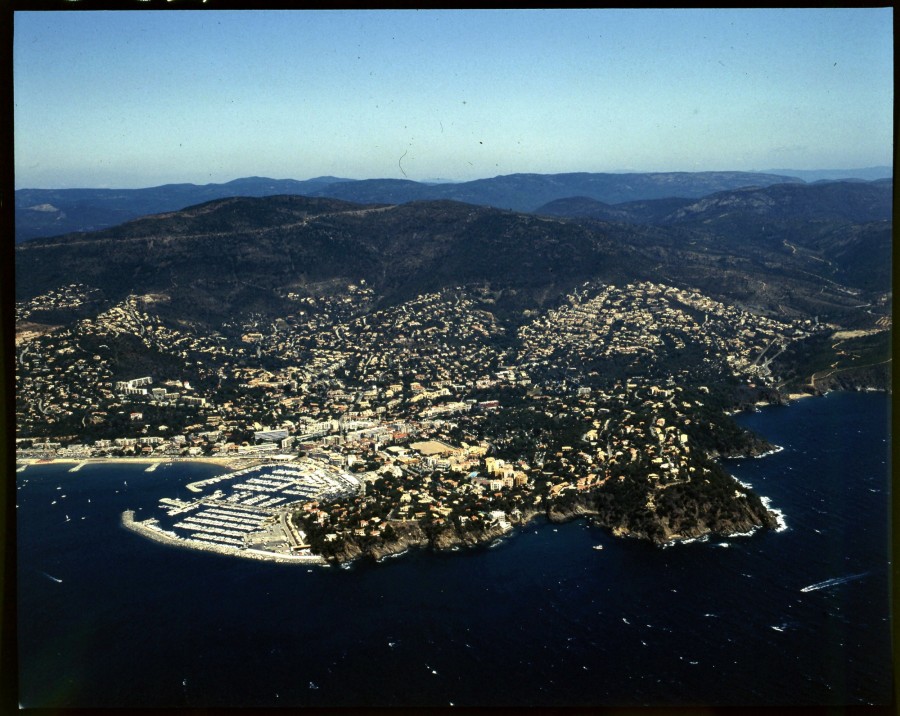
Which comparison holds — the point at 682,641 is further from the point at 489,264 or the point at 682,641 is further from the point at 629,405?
the point at 489,264

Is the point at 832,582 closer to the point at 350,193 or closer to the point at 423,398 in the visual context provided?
the point at 423,398

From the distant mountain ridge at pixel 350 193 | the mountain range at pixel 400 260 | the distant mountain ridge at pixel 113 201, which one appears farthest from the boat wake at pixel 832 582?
the distant mountain ridge at pixel 113 201

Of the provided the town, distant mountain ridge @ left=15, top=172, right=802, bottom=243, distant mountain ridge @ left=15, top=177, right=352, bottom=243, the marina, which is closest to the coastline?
the town

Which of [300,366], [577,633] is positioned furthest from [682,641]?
[300,366]

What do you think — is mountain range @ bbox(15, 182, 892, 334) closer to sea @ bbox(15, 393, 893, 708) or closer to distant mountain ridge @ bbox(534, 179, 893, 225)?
distant mountain ridge @ bbox(534, 179, 893, 225)

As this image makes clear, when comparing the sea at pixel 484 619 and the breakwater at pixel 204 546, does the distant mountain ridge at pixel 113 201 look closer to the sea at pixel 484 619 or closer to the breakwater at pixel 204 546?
the breakwater at pixel 204 546

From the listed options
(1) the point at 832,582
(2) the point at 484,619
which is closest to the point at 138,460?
(2) the point at 484,619
